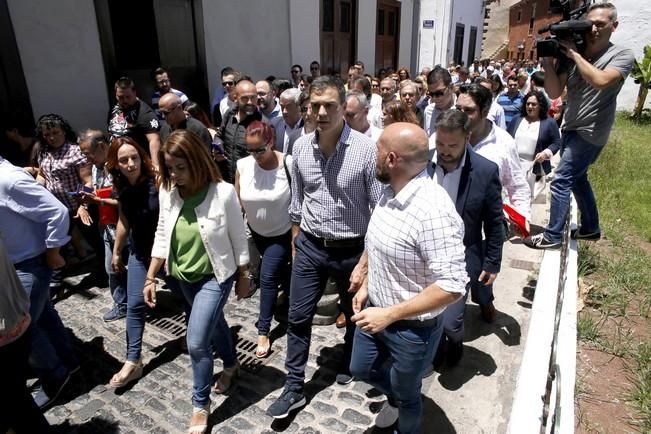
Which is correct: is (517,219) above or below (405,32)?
below

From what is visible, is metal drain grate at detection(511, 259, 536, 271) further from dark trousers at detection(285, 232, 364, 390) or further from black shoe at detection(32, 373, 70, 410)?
black shoe at detection(32, 373, 70, 410)

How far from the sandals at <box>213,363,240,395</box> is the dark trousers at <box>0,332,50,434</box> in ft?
3.47

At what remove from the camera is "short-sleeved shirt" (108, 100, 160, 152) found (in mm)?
4812

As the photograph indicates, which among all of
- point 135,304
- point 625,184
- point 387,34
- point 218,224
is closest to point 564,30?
Answer: point 218,224

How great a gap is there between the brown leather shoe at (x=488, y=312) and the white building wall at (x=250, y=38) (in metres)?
5.82

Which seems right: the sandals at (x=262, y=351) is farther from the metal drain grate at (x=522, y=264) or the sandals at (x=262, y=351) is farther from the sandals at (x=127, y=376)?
the metal drain grate at (x=522, y=264)

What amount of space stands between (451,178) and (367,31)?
40.1 ft

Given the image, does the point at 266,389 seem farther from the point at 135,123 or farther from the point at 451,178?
the point at 135,123

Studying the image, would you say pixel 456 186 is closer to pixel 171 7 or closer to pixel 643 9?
pixel 171 7

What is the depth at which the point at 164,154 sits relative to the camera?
8.64 ft

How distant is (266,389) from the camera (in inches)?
126

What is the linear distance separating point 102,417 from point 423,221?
2.55 m

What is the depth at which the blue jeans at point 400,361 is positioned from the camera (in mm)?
2176

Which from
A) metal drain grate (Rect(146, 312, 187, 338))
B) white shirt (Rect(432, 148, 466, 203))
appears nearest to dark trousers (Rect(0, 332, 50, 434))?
metal drain grate (Rect(146, 312, 187, 338))
